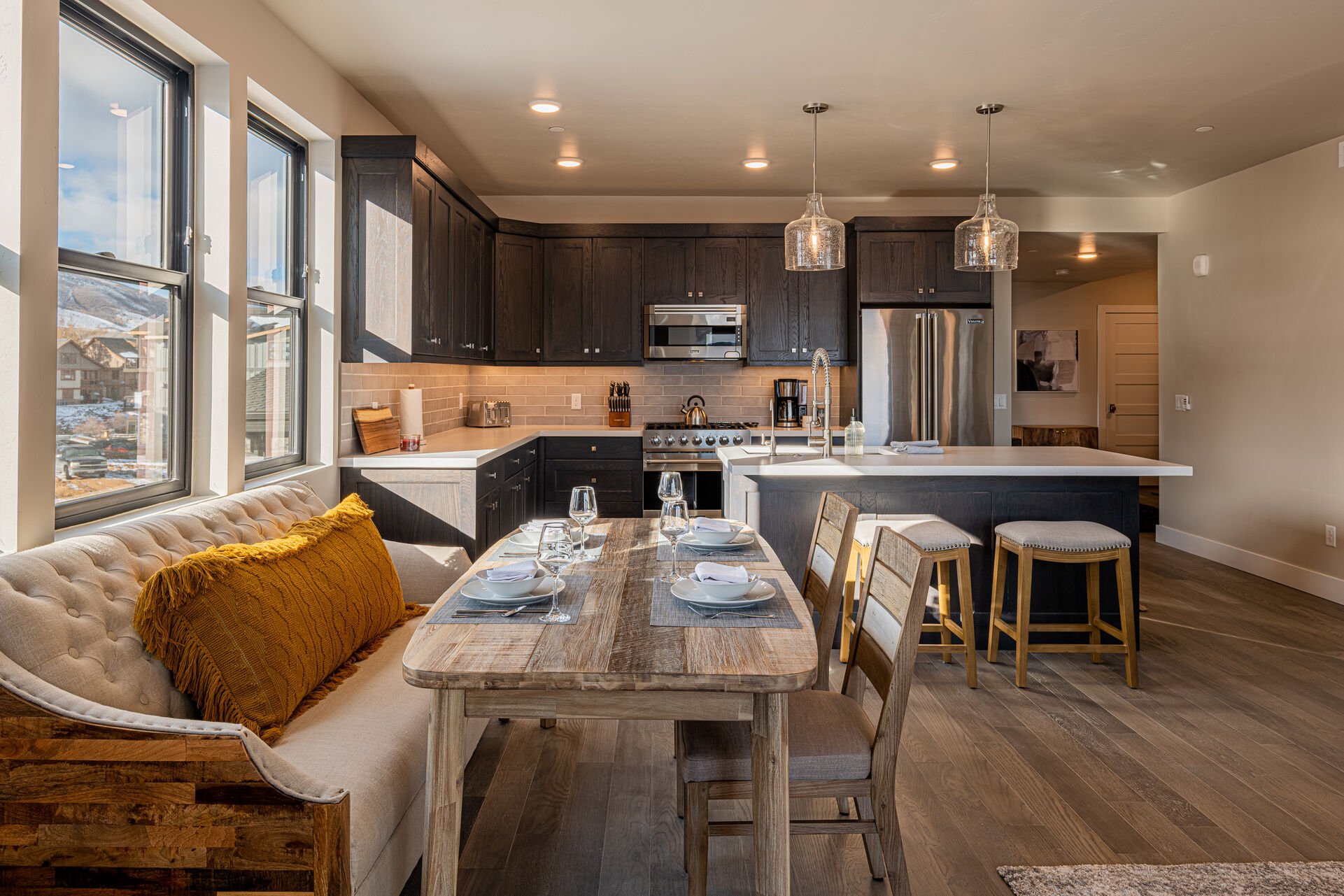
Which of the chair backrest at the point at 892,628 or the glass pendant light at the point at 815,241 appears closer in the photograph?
the chair backrest at the point at 892,628

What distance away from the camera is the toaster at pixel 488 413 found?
6.20 m

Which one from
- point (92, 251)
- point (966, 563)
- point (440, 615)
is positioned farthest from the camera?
point (966, 563)

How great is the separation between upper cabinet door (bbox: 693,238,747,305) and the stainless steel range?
1.00m

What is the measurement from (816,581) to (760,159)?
11.5 ft

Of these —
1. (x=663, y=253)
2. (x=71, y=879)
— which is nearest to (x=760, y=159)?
(x=663, y=253)

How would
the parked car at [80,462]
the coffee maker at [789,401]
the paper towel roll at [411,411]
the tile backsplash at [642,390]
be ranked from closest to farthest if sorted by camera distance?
1. the parked car at [80,462]
2. the paper towel roll at [411,411]
3. the coffee maker at [789,401]
4. the tile backsplash at [642,390]

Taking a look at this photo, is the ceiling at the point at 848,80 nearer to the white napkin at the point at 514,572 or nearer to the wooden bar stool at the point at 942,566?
the wooden bar stool at the point at 942,566

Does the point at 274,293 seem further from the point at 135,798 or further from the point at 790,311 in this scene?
the point at 790,311

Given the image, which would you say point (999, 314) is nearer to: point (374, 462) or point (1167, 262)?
point (1167, 262)

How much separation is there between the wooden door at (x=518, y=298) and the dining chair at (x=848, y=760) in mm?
4442

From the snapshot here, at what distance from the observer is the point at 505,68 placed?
3.79m

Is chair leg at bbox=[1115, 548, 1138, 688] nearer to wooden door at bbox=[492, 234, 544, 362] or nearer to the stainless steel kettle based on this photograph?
the stainless steel kettle

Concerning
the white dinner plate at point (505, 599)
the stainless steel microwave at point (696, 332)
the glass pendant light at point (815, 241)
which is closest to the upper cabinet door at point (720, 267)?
the stainless steel microwave at point (696, 332)

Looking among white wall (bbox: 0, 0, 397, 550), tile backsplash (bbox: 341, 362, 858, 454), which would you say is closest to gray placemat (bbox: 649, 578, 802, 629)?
white wall (bbox: 0, 0, 397, 550)
